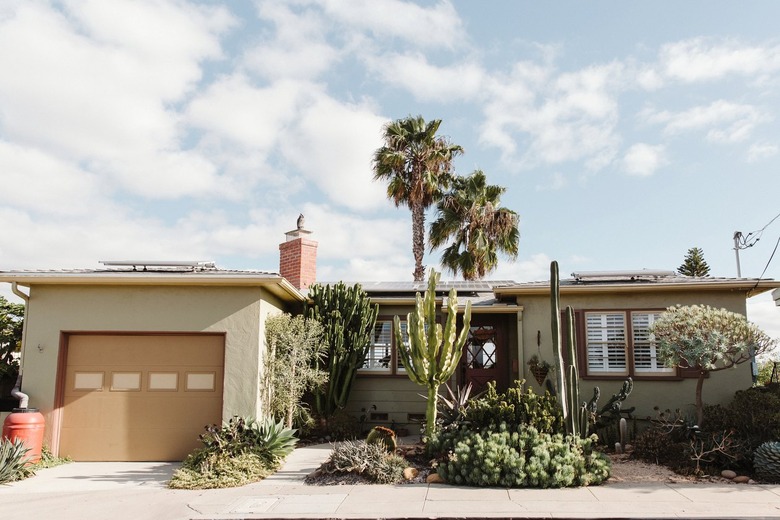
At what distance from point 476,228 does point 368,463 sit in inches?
516

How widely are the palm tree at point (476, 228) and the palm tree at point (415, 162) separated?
83cm

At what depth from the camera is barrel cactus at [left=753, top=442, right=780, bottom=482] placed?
8664 mm

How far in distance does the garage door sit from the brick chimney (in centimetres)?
504

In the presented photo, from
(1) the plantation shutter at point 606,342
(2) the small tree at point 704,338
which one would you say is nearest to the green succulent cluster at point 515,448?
(2) the small tree at point 704,338

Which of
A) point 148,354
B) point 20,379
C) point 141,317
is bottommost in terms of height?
point 20,379

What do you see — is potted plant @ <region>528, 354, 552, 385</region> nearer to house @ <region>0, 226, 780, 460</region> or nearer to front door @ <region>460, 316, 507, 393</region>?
front door @ <region>460, 316, 507, 393</region>

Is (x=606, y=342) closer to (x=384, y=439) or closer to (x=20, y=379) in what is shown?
(x=384, y=439)

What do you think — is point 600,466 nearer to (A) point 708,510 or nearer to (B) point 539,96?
(A) point 708,510

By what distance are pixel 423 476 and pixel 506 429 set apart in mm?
1480

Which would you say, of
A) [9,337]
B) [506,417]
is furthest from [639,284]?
[9,337]

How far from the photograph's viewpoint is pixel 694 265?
29.3 metres

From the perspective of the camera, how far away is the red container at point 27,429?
1005 centimetres

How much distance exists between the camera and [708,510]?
23.4 feet

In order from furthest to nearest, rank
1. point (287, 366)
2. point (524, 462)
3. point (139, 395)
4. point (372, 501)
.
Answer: point (287, 366) < point (139, 395) < point (524, 462) < point (372, 501)
